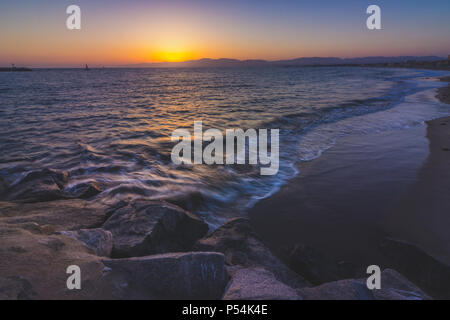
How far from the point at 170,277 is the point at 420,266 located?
10.3ft

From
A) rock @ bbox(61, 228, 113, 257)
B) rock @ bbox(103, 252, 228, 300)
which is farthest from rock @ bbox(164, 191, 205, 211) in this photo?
rock @ bbox(103, 252, 228, 300)

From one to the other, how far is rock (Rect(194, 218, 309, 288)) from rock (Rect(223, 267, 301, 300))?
1.73 feet

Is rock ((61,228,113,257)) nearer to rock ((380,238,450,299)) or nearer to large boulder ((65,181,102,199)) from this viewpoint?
large boulder ((65,181,102,199))

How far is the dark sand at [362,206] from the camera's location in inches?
152

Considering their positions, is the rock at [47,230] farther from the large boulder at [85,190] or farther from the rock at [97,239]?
the large boulder at [85,190]

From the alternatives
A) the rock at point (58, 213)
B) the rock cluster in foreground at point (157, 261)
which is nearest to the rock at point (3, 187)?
the rock at point (58, 213)

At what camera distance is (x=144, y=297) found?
2322 millimetres

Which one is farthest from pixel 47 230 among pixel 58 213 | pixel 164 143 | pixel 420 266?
pixel 164 143

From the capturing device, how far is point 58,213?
13.8 feet

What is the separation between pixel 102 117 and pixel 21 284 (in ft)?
45.6

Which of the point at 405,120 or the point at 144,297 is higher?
the point at 405,120
